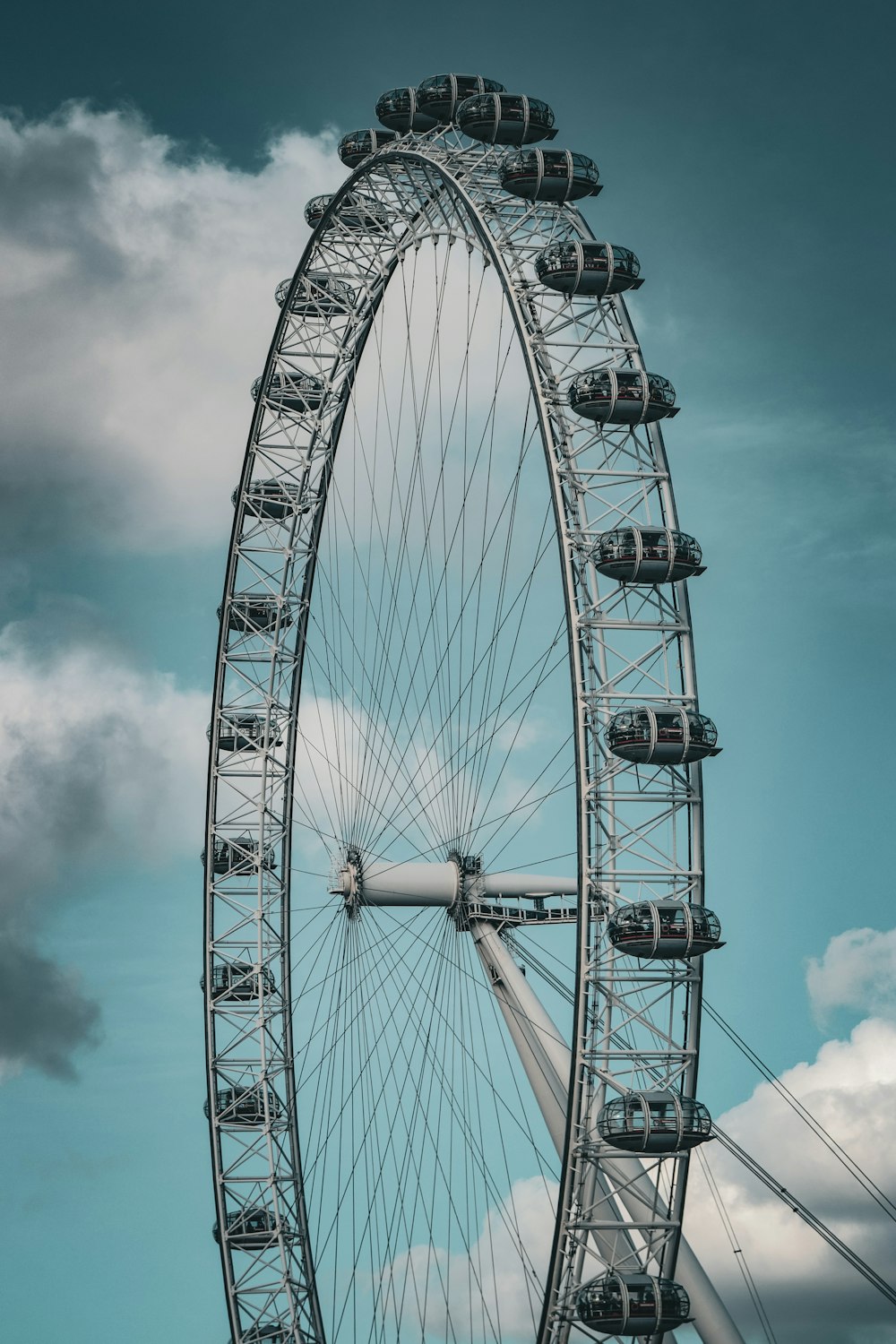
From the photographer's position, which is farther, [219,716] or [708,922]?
[219,716]

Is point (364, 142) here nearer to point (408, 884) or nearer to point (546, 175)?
point (546, 175)

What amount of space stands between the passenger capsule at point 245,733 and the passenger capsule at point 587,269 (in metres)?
20.5

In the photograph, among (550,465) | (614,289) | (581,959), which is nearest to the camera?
(581,959)

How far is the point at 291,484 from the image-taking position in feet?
194

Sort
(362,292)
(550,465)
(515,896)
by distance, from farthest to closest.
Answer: (362,292), (515,896), (550,465)

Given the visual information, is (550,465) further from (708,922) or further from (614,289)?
(708,922)

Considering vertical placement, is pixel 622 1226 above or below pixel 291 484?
below

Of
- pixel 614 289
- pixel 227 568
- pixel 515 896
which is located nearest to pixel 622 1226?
pixel 515 896

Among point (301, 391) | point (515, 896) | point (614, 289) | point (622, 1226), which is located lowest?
point (622, 1226)

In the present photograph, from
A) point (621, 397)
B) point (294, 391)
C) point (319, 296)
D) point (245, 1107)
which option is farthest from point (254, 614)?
point (621, 397)

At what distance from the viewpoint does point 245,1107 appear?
57750 millimetres

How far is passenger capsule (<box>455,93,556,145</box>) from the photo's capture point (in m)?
47.0

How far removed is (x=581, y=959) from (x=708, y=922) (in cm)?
303

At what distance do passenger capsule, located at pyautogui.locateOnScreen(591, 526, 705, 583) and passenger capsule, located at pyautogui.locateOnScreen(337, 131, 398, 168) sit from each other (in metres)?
19.9
